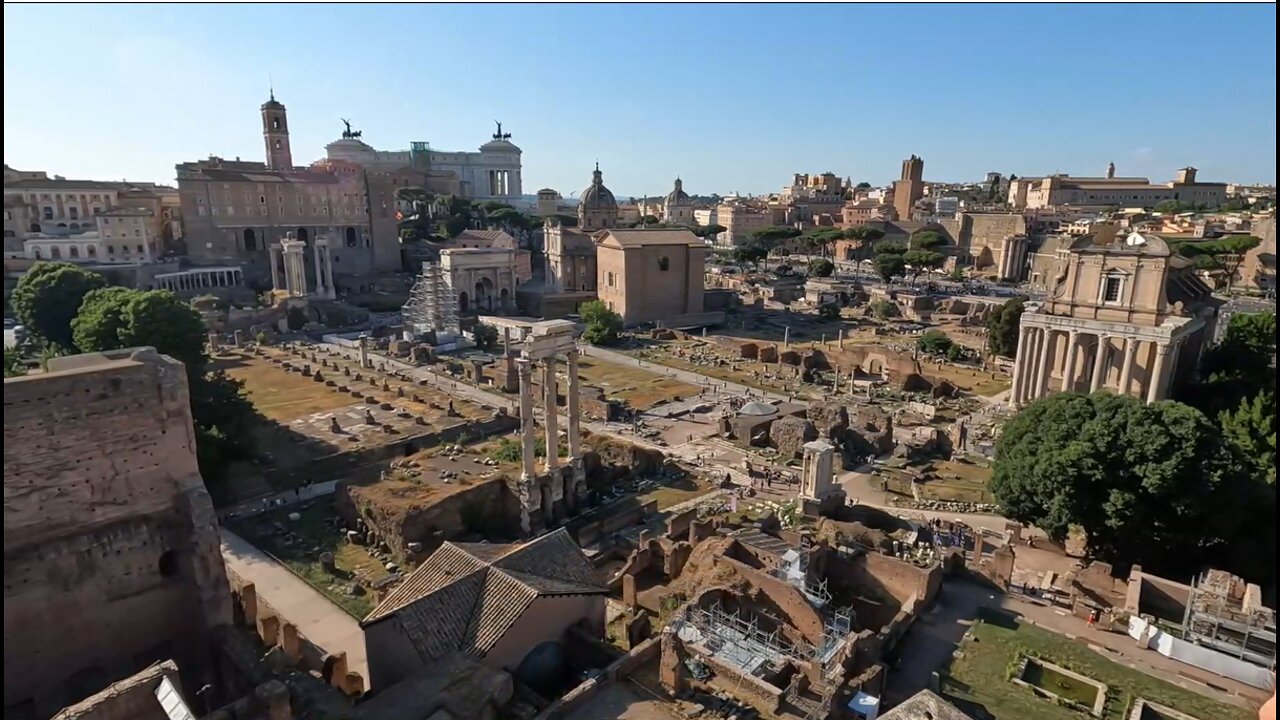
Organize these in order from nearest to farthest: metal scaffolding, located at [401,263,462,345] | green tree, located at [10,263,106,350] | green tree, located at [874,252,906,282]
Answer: green tree, located at [10,263,106,350]
metal scaffolding, located at [401,263,462,345]
green tree, located at [874,252,906,282]

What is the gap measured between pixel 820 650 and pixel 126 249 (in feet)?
266

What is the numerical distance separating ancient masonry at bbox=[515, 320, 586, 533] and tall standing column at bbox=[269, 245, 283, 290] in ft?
184

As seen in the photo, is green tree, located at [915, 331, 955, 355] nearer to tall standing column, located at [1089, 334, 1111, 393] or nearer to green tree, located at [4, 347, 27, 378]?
tall standing column, located at [1089, 334, 1111, 393]

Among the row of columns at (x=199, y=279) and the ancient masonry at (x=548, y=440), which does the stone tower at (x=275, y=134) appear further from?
the ancient masonry at (x=548, y=440)

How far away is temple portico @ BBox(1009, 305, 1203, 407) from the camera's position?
37031 millimetres

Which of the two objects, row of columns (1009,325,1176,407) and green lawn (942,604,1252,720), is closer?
green lawn (942,604,1252,720)

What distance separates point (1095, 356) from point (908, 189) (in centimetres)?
11765

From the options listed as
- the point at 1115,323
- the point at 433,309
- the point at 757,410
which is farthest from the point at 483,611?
the point at 433,309

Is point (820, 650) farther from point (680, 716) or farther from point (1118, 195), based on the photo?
point (1118, 195)

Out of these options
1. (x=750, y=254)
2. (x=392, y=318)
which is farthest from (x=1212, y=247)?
(x=392, y=318)

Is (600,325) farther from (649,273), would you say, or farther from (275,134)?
(275,134)

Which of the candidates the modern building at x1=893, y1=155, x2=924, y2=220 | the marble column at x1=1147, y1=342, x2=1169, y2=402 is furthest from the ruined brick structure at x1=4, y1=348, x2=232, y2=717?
the modern building at x1=893, y1=155, x2=924, y2=220

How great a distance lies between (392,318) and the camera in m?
71.2

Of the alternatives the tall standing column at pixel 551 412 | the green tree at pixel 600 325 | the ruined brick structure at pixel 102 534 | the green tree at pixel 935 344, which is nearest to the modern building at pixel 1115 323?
the green tree at pixel 935 344
